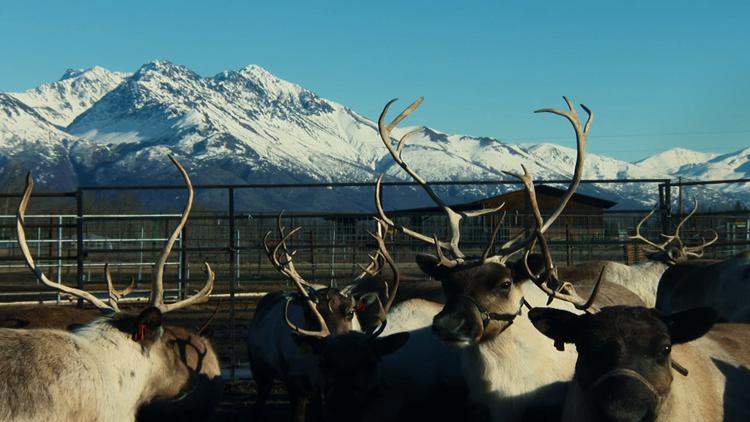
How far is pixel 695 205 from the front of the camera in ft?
41.4

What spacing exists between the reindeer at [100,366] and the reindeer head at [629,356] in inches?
113

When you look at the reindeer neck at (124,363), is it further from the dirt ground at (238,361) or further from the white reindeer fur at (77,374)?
the dirt ground at (238,361)

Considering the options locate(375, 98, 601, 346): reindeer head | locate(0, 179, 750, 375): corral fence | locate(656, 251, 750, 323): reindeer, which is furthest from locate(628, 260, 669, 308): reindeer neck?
locate(375, 98, 601, 346): reindeer head

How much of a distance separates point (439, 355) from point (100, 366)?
2475mm

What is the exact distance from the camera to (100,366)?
6113 millimetres

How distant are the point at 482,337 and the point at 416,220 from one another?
884cm

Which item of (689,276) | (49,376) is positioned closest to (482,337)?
(49,376)

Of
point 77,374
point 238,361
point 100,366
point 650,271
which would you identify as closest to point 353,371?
point 100,366

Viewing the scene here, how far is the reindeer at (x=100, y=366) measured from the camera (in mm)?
5633

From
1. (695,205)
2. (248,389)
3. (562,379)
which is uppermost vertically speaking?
(695,205)

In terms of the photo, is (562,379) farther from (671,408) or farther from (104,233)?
(104,233)

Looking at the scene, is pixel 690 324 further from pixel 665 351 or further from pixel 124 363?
pixel 124 363

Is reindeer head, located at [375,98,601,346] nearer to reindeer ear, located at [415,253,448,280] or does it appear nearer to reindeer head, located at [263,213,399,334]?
→ reindeer ear, located at [415,253,448,280]

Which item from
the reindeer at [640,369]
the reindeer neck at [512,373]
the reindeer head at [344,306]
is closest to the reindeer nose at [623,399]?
the reindeer at [640,369]
